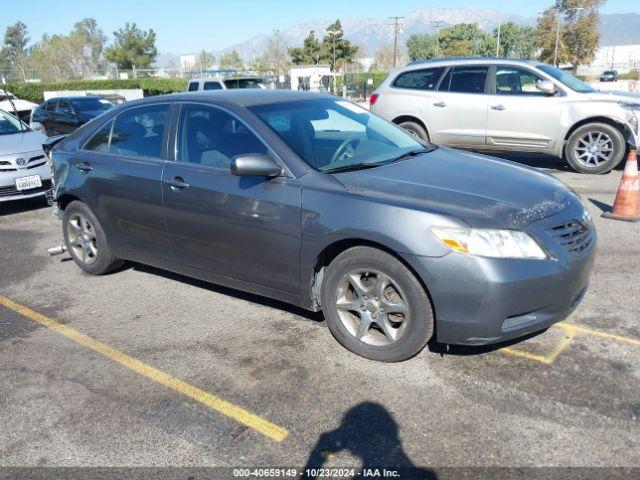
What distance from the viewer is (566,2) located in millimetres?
60312

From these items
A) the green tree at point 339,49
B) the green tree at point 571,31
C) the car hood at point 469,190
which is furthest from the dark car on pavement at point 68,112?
the green tree at point 571,31

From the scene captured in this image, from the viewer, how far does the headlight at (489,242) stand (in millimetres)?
3230

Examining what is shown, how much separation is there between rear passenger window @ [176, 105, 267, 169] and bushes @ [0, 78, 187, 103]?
3756 centimetres

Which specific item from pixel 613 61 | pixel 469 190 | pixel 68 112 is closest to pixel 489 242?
pixel 469 190

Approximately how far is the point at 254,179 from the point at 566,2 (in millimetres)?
66184

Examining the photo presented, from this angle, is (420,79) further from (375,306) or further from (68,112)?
(68,112)

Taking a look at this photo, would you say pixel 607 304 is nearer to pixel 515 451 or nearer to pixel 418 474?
pixel 515 451

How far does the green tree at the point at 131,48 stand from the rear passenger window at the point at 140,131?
254 ft

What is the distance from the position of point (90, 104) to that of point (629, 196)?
587 inches

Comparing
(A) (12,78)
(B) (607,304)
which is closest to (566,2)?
(A) (12,78)

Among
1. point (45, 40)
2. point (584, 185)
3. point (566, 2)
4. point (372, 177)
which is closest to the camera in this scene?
point (372, 177)

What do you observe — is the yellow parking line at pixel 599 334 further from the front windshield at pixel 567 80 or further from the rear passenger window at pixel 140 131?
the front windshield at pixel 567 80

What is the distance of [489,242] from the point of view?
3.25m

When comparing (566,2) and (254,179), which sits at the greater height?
(566,2)
